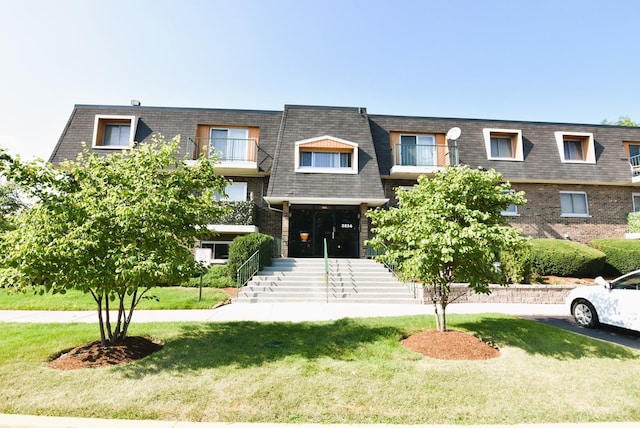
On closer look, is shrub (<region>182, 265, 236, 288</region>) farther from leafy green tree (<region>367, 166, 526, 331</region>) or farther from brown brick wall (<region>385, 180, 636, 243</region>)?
brown brick wall (<region>385, 180, 636, 243</region>)

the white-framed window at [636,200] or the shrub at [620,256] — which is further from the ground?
the white-framed window at [636,200]

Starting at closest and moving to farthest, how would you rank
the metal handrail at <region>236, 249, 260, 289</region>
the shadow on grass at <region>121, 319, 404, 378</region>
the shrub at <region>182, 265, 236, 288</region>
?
1. the shadow on grass at <region>121, 319, 404, 378</region>
2. the metal handrail at <region>236, 249, 260, 289</region>
3. the shrub at <region>182, 265, 236, 288</region>

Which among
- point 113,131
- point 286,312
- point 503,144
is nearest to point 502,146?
point 503,144

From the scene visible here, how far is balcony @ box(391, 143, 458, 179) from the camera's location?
55.1 feet

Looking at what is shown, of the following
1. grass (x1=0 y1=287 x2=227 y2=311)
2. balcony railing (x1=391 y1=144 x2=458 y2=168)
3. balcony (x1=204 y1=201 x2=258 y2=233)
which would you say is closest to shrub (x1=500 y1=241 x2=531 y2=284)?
balcony railing (x1=391 y1=144 x2=458 y2=168)

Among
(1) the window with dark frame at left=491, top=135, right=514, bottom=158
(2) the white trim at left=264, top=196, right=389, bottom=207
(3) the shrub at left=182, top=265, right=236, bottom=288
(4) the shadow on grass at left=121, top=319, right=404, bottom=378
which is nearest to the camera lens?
(4) the shadow on grass at left=121, top=319, right=404, bottom=378

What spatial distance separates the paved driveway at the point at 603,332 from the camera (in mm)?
6426

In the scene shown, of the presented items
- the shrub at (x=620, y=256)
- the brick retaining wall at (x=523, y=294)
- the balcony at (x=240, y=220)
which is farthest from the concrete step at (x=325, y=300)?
the shrub at (x=620, y=256)

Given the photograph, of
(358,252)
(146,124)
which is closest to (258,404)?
(358,252)

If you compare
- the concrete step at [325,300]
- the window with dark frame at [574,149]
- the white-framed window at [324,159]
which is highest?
the window with dark frame at [574,149]

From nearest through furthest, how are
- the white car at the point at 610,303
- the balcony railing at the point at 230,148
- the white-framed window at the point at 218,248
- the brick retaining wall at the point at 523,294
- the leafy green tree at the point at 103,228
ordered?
the leafy green tree at the point at 103,228 < the white car at the point at 610,303 < the brick retaining wall at the point at 523,294 < the white-framed window at the point at 218,248 < the balcony railing at the point at 230,148

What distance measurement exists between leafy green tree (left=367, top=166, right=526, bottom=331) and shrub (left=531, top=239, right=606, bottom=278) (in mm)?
8482

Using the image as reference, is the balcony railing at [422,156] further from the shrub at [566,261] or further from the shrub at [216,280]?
the shrub at [216,280]

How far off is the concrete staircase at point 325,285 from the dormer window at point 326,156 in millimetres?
4825
